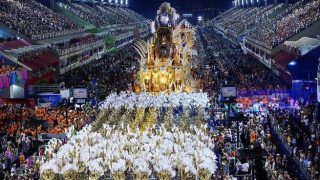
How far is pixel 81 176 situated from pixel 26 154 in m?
7.85

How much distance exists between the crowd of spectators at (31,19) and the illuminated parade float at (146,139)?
70.0 feet

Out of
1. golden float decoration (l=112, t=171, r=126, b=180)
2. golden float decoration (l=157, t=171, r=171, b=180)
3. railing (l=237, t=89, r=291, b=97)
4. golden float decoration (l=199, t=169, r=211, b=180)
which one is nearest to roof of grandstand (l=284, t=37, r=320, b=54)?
railing (l=237, t=89, r=291, b=97)

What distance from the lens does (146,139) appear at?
75.2ft

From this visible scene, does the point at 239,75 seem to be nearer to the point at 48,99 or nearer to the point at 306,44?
the point at 306,44

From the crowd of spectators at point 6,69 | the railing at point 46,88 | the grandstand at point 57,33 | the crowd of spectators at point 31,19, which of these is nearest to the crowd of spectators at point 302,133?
the railing at point 46,88

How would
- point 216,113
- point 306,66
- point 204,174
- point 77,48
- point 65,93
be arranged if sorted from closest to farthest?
1. point 204,174
2. point 216,113
3. point 65,93
4. point 306,66
5. point 77,48

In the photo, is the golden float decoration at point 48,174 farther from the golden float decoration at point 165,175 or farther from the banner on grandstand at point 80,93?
the banner on grandstand at point 80,93

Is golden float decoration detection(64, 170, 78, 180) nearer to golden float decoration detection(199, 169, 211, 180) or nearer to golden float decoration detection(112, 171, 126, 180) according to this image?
golden float decoration detection(112, 171, 126, 180)

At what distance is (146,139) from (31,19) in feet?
151

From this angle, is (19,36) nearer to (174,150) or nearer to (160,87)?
(160,87)

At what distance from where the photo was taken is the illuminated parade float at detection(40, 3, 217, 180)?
19.3 meters

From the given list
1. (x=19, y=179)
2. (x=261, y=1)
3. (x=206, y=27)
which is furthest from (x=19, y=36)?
(x=206, y=27)

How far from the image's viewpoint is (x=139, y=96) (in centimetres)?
3616

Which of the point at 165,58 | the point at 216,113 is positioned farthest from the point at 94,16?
the point at 216,113
